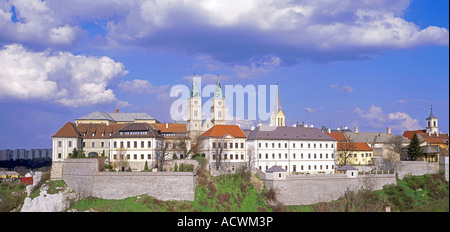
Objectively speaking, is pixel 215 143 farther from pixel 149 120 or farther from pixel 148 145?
pixel 149 120

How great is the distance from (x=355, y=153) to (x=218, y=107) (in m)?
36.1

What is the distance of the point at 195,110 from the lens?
10394 cm

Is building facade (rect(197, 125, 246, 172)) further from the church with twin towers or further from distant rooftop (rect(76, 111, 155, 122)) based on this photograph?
the church with twin towers

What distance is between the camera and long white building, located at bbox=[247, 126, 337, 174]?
70000mm

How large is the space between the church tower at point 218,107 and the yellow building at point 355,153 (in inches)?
1291

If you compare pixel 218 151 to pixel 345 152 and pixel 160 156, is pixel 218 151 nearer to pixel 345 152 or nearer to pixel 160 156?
pixel 160 156

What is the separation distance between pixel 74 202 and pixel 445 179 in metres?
54.5

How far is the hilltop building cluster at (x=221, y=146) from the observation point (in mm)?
62656

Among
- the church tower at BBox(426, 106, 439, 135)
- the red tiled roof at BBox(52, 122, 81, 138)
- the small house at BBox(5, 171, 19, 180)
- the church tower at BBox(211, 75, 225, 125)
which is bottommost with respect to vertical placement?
the small house at BBox(5, 171, 19, 180)

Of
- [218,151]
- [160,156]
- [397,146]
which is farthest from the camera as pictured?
[397,146]

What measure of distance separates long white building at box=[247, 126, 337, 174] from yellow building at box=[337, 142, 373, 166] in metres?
4.75

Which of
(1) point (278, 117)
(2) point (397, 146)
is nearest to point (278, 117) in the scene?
(1) point (278, 117)

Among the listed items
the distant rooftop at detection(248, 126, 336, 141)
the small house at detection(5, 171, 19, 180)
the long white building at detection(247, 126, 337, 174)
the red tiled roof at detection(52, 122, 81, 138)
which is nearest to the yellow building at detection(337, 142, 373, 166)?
the long white building at detection(247, 126, 337, 174)
